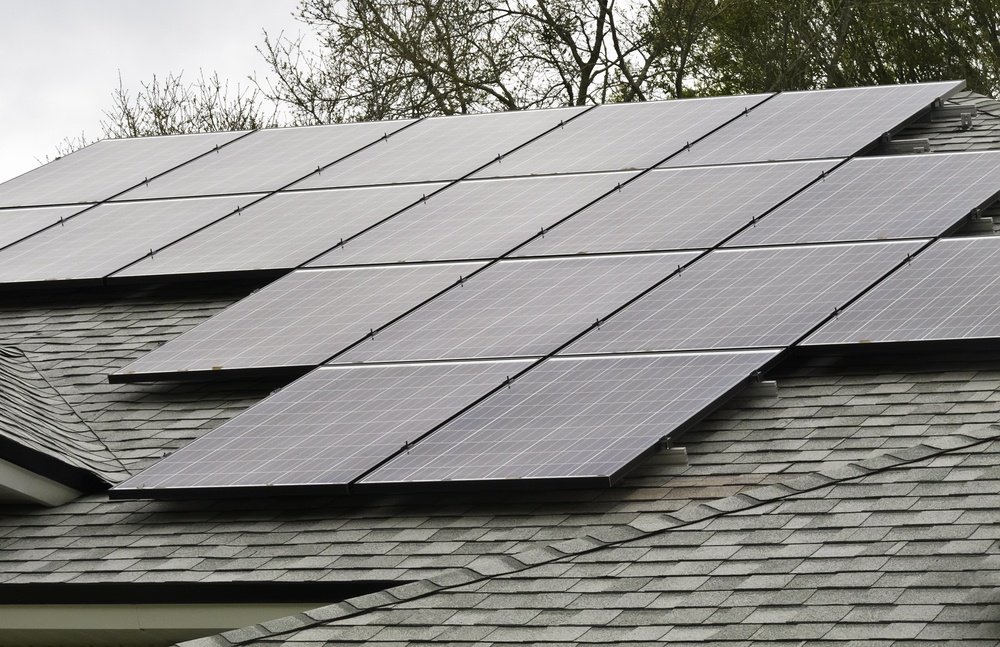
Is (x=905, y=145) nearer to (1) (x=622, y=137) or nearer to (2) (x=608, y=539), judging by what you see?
(1) (x=622, y=137)

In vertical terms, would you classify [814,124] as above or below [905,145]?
above

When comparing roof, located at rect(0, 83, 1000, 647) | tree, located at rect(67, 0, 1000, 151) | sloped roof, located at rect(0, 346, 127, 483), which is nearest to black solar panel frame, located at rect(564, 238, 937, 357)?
roof, located at rect(0, 83, 1000, 647)

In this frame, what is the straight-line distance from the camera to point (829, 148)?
46.0 ft

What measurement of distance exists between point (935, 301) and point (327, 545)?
4576 millimetres

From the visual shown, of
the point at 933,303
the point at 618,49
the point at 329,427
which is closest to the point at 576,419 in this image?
the point at 329,427

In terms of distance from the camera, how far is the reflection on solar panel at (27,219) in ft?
52.1

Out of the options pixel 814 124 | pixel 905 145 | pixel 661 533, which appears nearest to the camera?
pixel 661 533

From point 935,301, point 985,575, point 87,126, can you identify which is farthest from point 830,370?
point 87,126

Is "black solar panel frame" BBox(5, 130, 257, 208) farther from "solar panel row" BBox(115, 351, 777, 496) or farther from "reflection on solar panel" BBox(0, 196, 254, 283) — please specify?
"solar panel row" BBox(115, 351, 777, 496)

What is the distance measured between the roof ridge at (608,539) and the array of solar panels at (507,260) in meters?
0.58

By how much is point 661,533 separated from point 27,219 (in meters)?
→ 10.2

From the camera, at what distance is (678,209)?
1302 cm

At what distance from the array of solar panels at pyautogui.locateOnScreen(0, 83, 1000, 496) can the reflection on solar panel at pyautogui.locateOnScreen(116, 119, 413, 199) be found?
5cm

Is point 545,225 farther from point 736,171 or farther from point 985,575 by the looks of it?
point 985,575
